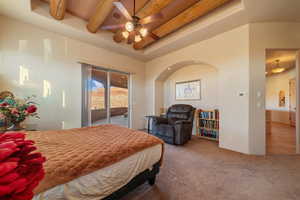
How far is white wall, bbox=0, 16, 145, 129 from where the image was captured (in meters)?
2.53

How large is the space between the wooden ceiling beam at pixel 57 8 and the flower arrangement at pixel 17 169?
9.35 ft

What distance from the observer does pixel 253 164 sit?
7.41 ft

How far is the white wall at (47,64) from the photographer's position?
253 cm

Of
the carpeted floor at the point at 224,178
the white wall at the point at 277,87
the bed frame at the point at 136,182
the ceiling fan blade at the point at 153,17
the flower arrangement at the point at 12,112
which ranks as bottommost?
the carpeted floor at the point at 224,178

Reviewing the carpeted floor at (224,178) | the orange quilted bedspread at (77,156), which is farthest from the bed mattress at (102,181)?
the carpeted floor at (224,178)

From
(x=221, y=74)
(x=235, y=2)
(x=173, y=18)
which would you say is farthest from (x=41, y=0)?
(x=221, y=74)

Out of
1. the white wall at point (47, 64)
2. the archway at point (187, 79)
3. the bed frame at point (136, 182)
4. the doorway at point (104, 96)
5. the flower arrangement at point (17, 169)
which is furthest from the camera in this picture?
the archway at point (187, 79)

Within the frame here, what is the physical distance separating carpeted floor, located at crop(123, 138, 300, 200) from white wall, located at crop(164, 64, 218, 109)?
70.5 inches

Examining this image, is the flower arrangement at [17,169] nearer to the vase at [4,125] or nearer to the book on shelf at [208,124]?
the vase at [4,125]

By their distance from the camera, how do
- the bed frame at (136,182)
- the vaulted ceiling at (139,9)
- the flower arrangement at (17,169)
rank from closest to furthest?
the flower arrangement at (17,169) < the bed frame at (136,182) < the vaulted ceiling at (139,9)

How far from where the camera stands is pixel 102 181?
1.11 meters

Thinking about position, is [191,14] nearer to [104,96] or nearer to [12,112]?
[104,96]

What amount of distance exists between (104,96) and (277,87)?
27.6 feet

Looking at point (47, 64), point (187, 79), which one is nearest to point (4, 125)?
point (47, 64)
